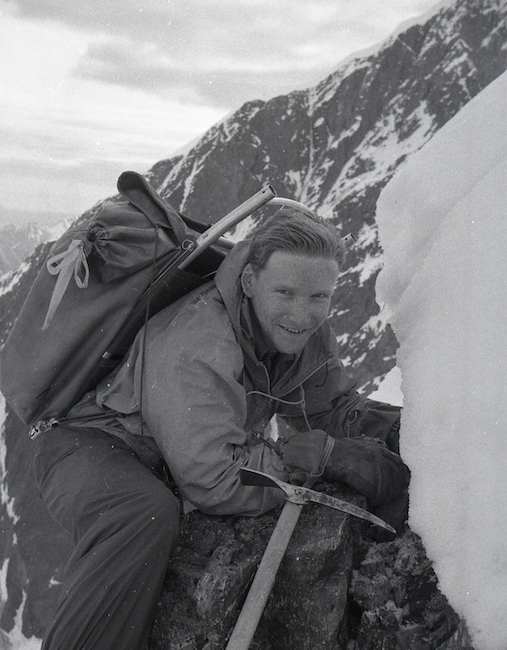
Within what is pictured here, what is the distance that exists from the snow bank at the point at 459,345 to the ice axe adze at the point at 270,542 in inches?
17.5

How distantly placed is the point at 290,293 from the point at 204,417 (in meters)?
0.91

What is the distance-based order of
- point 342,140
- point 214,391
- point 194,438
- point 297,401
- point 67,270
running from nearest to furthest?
point 194,438
point 214,391
point 67,270
point 297,401
point 342,140

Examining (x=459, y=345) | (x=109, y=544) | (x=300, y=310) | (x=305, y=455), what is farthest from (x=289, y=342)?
(x=109, y=544)

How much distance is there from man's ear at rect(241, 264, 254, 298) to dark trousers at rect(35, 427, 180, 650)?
119 cm

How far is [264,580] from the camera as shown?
9.36 feet

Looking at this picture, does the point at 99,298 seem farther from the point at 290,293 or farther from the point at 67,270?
the point at 290,293

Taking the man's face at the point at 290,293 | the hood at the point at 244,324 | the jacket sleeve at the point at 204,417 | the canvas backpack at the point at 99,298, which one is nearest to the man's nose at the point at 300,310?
the man's face at the point at 290,293

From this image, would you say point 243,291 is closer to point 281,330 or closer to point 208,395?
point 281,330

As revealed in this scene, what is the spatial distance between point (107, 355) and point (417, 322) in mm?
1922

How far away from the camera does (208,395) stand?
3.11m

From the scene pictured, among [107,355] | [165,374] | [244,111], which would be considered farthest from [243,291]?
[244,111]

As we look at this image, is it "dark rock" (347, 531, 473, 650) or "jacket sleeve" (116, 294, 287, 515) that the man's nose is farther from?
"dark rock" (347, 531, 473, 650)

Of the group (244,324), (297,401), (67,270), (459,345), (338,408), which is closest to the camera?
(459,345)

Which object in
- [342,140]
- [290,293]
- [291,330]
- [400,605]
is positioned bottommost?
[400,605]
